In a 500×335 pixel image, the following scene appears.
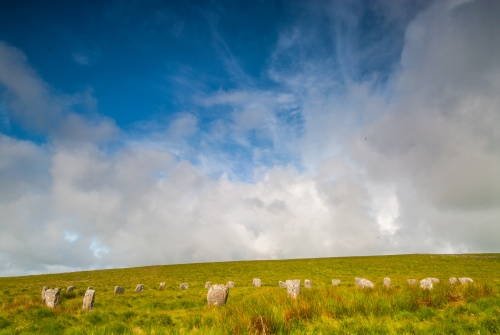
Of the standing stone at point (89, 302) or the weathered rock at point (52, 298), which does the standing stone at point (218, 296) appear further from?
the weathered rock at point (52, 298)

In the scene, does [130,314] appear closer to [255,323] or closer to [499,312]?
[255,323]

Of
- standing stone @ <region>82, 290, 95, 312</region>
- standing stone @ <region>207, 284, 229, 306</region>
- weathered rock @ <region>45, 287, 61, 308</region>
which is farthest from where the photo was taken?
weathered rock @ <region>45, 287, 61, 308</region>

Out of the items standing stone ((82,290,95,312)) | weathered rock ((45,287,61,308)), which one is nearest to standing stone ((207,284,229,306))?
standing stone ((82,290,95,312))

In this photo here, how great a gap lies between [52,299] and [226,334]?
1386cm

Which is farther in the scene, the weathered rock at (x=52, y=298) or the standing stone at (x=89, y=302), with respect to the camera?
the weathered rock at (x=52, y=298)

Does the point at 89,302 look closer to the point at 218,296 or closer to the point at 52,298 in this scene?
the point at 52,298

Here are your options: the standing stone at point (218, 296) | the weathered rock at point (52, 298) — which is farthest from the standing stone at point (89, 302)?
the standing stone at point (218, 296)

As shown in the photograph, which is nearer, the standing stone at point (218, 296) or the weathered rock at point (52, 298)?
the standing stone at point (218, 296)

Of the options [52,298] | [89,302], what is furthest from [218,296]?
[52,298]

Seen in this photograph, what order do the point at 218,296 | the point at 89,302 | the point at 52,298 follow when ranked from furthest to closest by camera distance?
the point at 52,298 → the point at 89,302 → the point at 218,296

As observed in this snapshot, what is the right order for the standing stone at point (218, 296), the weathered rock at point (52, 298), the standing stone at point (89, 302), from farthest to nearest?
1. the weathered rock at point (52, 298)
2. the standing stone at point (89, 302)
3. the standing stone at point (218, 296)

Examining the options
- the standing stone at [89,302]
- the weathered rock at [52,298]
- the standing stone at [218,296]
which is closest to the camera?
→ the standing stone at [218,296]

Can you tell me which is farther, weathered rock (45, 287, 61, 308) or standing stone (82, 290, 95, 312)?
weathered rock (45, 287, 61, 308)

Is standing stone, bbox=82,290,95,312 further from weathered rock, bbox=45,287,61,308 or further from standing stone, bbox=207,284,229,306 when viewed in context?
standing stone, bbox=207,284,229,306
